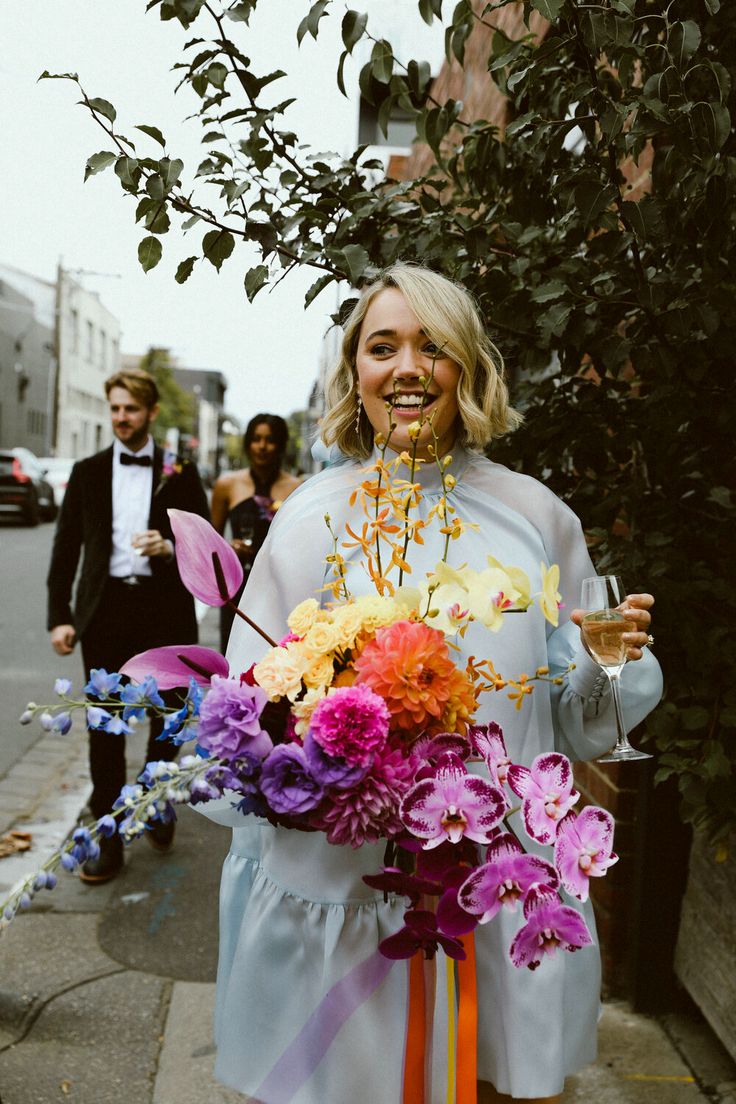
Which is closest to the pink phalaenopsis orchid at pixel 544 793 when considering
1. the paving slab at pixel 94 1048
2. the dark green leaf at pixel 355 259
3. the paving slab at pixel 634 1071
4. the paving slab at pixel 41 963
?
the dark green leaf at pixel 355 259

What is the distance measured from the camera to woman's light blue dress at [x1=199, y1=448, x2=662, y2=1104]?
171 centimetres

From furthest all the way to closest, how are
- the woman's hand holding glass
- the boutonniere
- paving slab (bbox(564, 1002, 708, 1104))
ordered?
the boutonniere
paving slab (bbox(564, 1002, 708, 1104))
the woman's hand holding glass

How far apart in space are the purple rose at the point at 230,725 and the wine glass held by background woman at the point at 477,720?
0.47 meters

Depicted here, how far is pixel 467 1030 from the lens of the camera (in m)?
1.56

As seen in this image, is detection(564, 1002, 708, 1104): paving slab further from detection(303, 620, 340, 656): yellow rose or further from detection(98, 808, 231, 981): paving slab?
detection(303, 620, 340, 656): yellow rose

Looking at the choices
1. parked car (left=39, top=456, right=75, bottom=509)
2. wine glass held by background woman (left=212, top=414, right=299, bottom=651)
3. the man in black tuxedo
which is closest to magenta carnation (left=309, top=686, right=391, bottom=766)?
the man in black tuxedo

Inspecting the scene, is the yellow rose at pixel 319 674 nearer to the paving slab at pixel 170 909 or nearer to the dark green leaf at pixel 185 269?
the dark green leaf at pixel 185 269

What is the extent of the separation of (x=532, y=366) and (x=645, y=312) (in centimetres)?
34

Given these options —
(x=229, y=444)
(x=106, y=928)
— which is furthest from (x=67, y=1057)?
(x=229, y=444)

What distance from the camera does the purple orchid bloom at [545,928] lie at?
1.29 metres

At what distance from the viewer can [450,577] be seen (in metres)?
1.42

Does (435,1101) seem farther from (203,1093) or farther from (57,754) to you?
(57,754)

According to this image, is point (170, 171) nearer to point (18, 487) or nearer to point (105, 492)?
point (105, 492)

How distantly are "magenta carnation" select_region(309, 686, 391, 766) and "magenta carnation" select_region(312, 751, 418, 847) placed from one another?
34 millimetres
